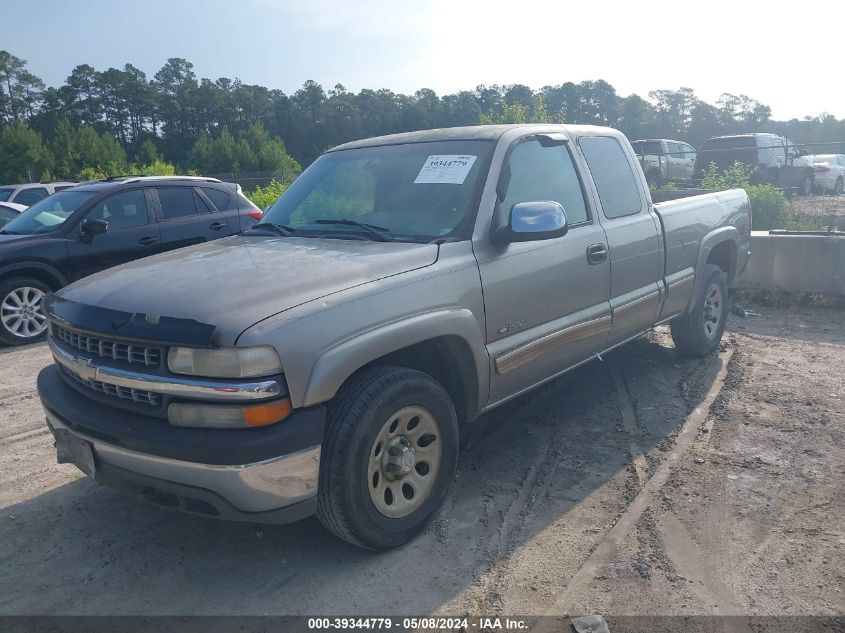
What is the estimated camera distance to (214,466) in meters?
2.78

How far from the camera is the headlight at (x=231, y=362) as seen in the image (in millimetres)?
2785

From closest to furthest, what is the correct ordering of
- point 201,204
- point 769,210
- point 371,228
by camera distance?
point 371,228 → point 201,204 → point 769,210

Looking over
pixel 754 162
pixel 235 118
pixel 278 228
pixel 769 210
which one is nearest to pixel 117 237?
pixel 278 228

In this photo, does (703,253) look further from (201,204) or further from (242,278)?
(201,204)

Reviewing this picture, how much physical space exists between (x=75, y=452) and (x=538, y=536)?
7.27 ft

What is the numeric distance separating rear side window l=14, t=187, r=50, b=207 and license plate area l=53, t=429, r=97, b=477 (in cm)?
1343

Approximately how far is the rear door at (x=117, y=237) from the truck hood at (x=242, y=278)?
4.82 metres

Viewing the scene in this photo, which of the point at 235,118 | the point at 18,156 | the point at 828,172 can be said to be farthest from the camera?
the point at 235,118

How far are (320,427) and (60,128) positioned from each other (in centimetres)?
6093

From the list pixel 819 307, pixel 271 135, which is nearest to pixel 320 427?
pixel 819 307

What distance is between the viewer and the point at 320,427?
2918 millimetres

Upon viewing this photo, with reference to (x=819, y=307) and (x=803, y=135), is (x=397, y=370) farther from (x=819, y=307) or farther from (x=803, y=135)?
(x=803, y=135)

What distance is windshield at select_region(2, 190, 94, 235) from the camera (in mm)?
8266

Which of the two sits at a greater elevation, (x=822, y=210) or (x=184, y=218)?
(x=184, y=218)
